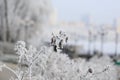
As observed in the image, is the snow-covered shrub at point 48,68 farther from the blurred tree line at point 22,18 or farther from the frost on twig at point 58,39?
the blurred tree line at point 22,18

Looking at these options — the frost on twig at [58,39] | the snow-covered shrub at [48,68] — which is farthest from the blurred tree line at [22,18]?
the frost on twig at [58,39]

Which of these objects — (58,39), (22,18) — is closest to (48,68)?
(58,39)

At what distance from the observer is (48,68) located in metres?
8.85

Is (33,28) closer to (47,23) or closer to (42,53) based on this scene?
(47,23)

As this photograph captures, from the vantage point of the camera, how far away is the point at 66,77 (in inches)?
308

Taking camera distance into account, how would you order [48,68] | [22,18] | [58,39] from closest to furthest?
[58,39] → [48,68] → [22,18]

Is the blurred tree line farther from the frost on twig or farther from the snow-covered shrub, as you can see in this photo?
Answer: the frost on twig

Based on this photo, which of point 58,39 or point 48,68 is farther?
point 48,68

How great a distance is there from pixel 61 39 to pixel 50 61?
2229mm

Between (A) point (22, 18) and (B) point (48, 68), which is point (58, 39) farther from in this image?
(A) point (22, 18)

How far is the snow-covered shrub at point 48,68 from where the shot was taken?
6957 mm

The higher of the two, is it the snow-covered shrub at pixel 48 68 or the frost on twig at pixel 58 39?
the frost on twig at pixel 58 39

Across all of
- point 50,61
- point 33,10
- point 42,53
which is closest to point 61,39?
point 42,53

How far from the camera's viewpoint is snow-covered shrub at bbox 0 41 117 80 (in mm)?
6957
